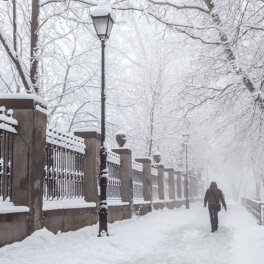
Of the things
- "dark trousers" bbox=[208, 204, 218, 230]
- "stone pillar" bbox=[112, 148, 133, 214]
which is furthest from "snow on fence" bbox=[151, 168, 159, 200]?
"dark trousers" bbox=[208, 204, 218, 230]

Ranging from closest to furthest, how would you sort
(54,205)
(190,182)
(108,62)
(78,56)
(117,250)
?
(117,250) < (54,205) < (78,56) < (108,62) < (190,182)

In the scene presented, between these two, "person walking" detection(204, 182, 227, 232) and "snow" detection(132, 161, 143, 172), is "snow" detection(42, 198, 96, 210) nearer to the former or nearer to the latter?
"person walking" detection(204, 182, 227, 232)

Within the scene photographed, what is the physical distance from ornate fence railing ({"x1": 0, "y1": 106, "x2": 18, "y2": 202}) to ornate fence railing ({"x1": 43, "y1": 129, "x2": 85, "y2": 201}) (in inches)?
46.9

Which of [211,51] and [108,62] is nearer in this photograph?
[211,51]

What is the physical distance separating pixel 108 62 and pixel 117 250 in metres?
13.2

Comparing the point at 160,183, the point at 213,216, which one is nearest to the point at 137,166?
the point at 213,216

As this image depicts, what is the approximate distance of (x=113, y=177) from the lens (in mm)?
13820

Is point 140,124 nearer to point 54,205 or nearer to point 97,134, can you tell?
point 97,134

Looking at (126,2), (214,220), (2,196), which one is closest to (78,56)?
(126,2)

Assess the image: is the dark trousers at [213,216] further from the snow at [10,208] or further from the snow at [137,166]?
the snow at [10,208]

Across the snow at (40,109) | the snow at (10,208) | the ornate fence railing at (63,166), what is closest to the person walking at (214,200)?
the ornate fence railing at (63,166)

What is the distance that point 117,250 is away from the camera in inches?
292

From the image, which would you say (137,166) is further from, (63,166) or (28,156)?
(28,156)

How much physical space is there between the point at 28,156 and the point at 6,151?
15.5 inches
